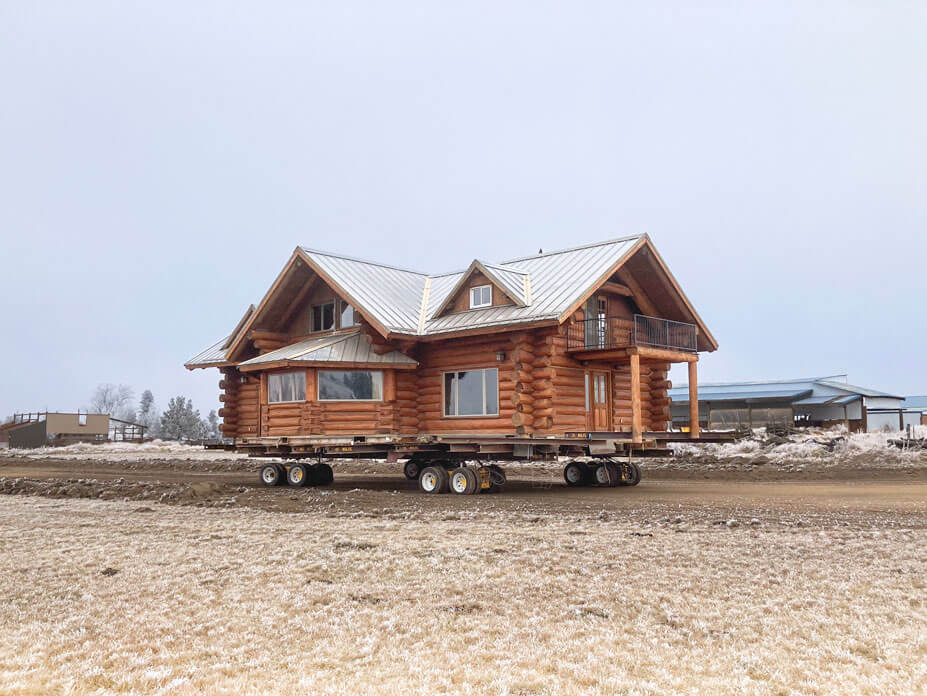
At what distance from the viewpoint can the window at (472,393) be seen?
25.5 m

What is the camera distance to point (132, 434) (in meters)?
80.9

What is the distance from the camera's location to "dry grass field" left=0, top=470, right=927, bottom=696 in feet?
23.0

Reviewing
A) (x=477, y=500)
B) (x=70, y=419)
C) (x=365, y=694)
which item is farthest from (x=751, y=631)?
(x=70, y=419)

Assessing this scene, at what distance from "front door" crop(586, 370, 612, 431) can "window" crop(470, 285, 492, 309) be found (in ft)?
12.5

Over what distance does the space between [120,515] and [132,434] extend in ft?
222

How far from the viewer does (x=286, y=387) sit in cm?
2677

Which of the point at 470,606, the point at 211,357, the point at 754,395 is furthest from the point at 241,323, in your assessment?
the point at 754,395

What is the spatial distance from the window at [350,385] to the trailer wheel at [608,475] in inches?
280

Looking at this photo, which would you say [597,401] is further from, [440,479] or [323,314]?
[323,314]

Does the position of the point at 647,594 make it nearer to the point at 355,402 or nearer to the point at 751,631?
the point at 751,631

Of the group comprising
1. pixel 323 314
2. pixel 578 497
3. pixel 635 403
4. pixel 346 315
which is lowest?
pixel 578 497

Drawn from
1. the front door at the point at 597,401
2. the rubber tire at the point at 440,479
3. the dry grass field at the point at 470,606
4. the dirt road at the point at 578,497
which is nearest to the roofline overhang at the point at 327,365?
the dirt road at the point at 578,497

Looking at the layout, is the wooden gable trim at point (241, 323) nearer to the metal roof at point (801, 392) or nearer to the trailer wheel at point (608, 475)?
the trailer wheel at point (608, 475)

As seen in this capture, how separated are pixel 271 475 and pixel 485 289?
9.36m
